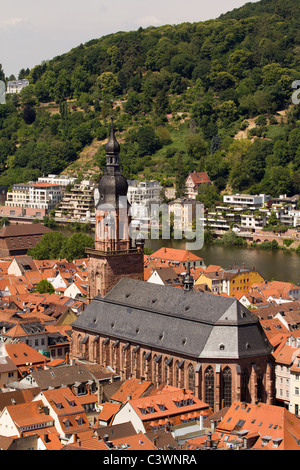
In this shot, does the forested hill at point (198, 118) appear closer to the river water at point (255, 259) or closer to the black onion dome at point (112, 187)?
the river water at point (255, 259)

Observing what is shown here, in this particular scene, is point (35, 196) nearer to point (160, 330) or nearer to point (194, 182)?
point (194, 182)

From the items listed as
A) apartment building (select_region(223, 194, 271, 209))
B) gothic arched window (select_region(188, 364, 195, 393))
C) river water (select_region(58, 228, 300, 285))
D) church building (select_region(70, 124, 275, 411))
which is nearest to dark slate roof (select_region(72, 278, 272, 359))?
church building (select_region(70, 124, 275, 411))

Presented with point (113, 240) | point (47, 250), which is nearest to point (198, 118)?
point (47, 250)

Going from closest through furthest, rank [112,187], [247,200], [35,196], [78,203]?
[112,187] → [247,200] → [78,203] → [35,196]

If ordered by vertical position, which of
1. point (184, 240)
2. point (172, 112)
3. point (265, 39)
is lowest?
point (184, 240)

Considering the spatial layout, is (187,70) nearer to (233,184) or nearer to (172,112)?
(172,112)

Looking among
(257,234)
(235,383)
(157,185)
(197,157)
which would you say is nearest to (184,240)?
(257,234)
